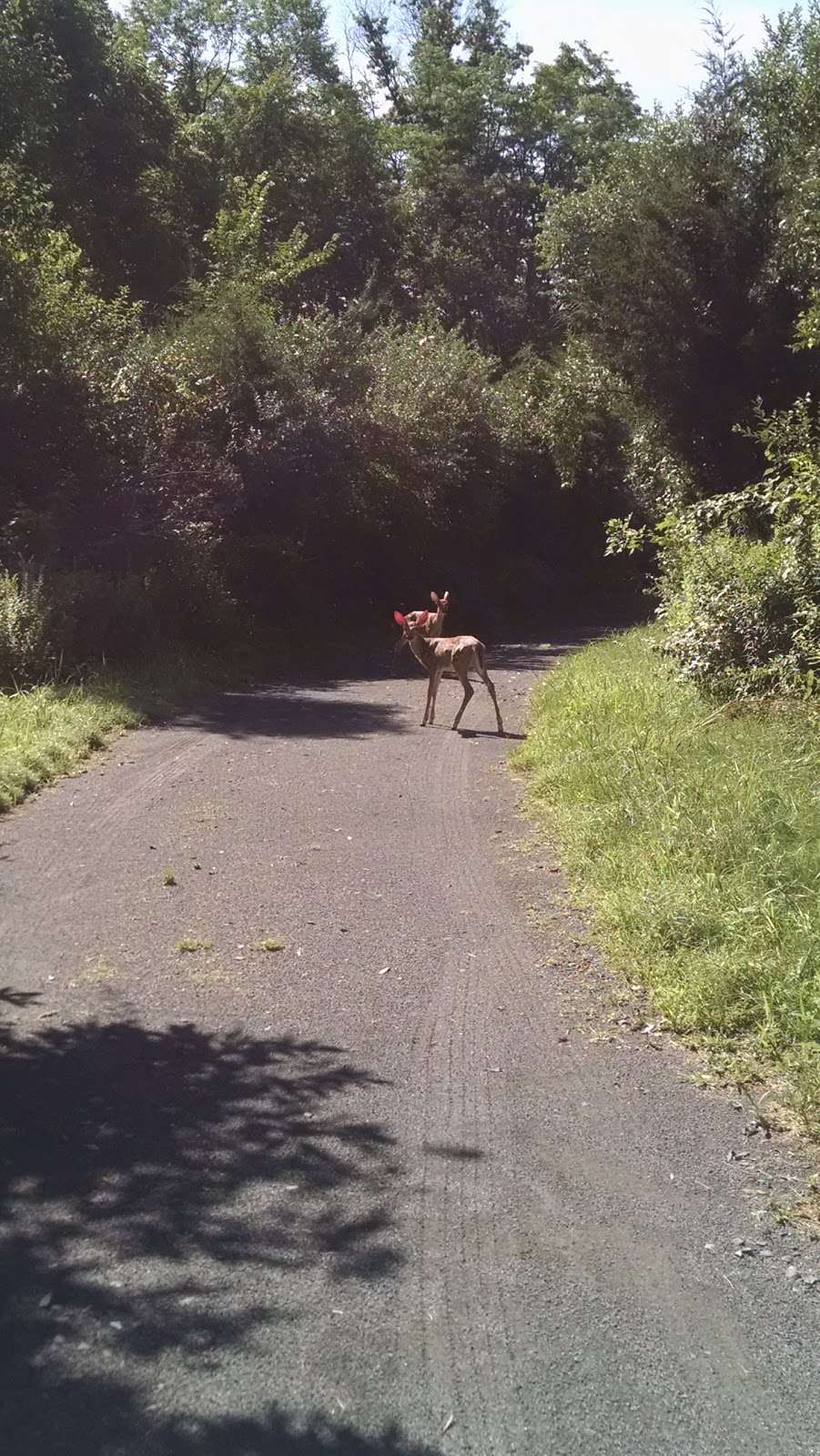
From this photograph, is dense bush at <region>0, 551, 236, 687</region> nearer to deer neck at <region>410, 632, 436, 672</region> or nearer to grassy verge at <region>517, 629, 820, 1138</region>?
deer neck at <region>410, 632, 436, 672</region>

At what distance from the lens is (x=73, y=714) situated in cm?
1293

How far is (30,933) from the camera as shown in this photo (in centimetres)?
684

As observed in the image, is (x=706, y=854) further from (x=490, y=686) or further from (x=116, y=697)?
(x=116, y=697)

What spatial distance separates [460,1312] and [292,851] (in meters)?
5.33

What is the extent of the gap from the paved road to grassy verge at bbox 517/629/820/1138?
35cm

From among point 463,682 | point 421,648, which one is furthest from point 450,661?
point 421,648

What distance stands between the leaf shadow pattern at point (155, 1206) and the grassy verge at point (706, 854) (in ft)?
5.66

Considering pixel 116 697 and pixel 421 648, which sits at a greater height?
pixel 421 648

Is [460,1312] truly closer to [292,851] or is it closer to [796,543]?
[292,851]

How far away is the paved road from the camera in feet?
10.4

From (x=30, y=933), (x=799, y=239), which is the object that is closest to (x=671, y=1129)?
(x=30, y=933)

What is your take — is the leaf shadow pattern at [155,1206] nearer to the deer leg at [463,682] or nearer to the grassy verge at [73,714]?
the grassy verge at [73,714]

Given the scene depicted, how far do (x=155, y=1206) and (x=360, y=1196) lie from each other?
2.13ft

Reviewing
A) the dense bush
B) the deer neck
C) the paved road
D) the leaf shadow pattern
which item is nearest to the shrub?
the deer neck
